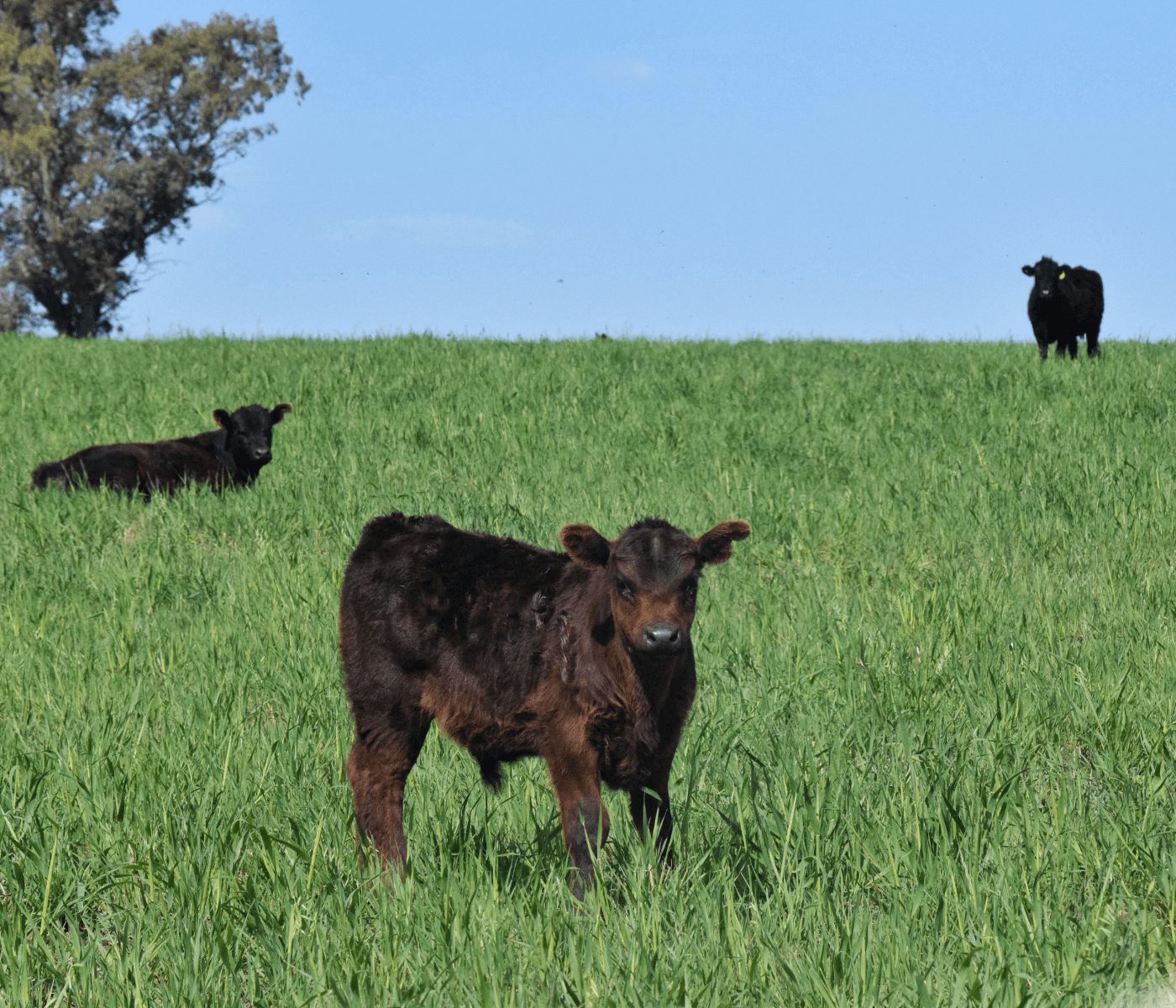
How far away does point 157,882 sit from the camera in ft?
13.6

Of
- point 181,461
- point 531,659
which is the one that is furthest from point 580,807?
point 181,461

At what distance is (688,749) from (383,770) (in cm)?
136

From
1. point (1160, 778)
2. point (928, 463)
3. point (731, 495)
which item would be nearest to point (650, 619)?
point (1160, 778)

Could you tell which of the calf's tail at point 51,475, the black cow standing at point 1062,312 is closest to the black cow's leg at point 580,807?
the calf's tail at point 51,475

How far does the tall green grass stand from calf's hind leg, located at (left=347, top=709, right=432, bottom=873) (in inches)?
3.8

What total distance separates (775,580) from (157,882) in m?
5.41

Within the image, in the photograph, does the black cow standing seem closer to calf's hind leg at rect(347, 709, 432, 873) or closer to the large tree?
calf's hind leg at rect(347, 709, 432, 873)

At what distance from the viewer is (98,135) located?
42406 mm

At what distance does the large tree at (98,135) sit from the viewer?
138ft

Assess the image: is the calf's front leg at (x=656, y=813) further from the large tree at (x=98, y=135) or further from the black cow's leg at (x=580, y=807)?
the large tree at (x=98, y=135)

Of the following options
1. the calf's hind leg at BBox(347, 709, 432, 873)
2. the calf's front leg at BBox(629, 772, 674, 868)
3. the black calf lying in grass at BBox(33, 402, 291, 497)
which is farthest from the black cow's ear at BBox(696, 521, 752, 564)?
the black calf lying in grass at BBox(33, 402, 291, 497)

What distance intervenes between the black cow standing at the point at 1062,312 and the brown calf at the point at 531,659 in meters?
18.8

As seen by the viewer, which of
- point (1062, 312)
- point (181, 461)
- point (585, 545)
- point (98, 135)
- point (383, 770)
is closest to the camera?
point (585, 545)

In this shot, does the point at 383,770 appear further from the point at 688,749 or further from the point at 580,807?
the point at 688,749
